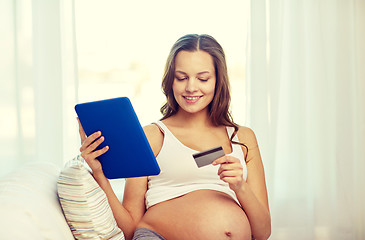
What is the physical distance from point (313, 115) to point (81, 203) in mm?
2071

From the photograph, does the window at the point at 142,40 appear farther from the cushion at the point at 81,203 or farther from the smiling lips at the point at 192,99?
the cushion at the point at 81,203

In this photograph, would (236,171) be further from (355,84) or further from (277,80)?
(355,84)

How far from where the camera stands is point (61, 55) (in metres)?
2.79

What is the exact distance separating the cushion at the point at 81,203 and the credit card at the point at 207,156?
34cm

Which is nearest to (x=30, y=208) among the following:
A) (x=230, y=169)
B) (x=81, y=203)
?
(x=81, y=203)

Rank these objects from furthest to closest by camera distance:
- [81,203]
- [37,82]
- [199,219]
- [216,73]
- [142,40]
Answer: [142,40]
[37,82]
[216,73]
[199,219]
[81,203]

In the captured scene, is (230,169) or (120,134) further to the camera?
(230,169)

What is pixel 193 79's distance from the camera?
1.81 meters

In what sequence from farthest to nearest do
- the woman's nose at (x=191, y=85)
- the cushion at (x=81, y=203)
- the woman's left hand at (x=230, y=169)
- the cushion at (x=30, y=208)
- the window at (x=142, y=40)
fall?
the window at (x=142, y=40) < the woman's nose at (x=191, y=85) < the woman's left hand at (x=230, y=169) < the cushion at (x=81, y=203) < the cushion at (x=30, y=208)

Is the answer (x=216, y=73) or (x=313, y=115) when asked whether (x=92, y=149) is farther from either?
(x=313, y=115)

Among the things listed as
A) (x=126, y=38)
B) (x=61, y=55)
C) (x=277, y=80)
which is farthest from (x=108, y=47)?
(x=277, y=80)

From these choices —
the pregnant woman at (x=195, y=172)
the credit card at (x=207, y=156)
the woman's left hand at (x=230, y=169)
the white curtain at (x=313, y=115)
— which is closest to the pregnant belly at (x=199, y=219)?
the pregnant woman at (x=195, y=172)

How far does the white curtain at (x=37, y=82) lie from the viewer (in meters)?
2.71

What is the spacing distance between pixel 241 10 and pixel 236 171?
175cm
